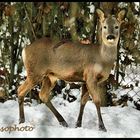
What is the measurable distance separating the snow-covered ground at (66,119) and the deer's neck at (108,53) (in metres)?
0.82

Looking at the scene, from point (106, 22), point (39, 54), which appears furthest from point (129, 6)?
point (39, 54)

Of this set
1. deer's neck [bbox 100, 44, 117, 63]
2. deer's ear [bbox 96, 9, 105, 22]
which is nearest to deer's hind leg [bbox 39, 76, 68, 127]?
deer's neck [bbox 100, 44, 117, 63]

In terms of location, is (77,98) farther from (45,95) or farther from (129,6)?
(129,6)

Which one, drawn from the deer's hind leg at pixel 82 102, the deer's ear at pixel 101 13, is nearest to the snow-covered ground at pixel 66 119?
the deer's hind leg at pixel 82 102

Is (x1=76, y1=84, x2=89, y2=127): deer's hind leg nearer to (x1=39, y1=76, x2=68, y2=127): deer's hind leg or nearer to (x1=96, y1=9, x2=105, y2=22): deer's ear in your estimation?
(x1=39, y1=76, x2=68, y2=127): deer's hind leg

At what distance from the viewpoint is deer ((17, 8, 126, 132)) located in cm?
636

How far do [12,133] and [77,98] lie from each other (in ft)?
6.77

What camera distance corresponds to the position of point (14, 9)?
7406 mm

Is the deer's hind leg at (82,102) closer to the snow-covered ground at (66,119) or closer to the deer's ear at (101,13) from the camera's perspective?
the snow-covered ground at (66,119)

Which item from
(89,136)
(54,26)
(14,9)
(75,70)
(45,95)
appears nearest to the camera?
(89,136)

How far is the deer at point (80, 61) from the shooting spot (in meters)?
6.36

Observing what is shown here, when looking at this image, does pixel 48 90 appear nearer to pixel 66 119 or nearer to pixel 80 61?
pixel 66 119

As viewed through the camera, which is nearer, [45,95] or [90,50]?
[90,50]

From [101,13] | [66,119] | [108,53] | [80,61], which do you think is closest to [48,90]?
[66,119]
